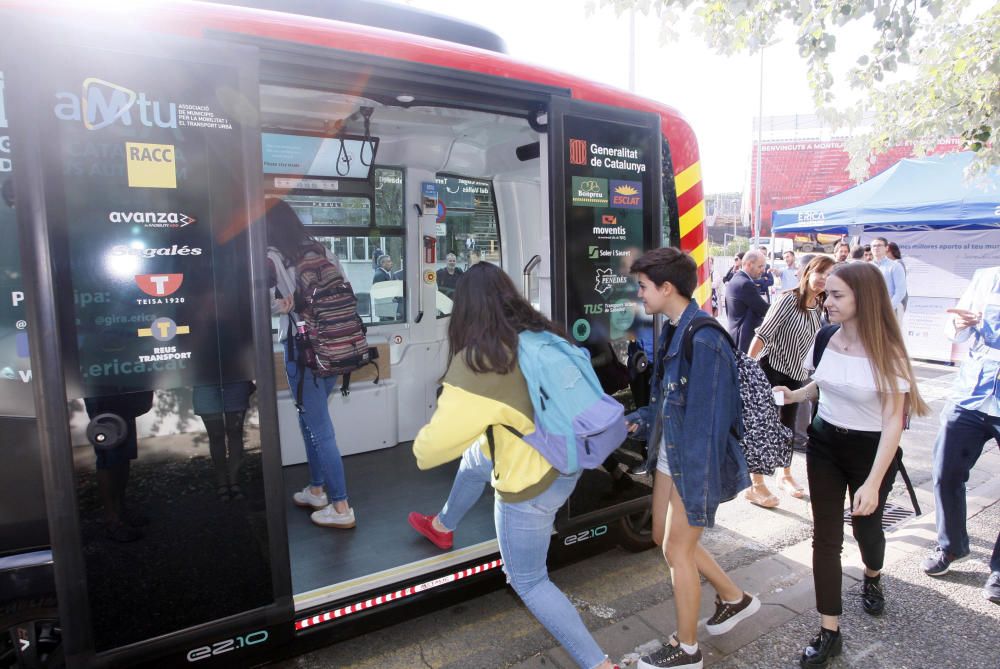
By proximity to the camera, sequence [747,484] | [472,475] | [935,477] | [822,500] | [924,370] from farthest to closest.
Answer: [924,370] < [935,477] < [472,475] < [822,500] < [747,484]

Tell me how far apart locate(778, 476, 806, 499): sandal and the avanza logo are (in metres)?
4.40

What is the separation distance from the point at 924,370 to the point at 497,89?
9.34 m

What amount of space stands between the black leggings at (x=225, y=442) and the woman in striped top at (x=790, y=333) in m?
3.44

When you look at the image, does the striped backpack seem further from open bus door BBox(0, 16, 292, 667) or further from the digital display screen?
the digital display screen

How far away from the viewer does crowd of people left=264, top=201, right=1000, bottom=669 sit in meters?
2.21

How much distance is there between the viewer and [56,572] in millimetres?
1975

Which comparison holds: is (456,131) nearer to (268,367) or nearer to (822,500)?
(268,367)

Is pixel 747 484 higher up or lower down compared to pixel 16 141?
lower down

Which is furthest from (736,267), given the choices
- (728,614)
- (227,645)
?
(227,645)

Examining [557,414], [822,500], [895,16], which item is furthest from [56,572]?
[895,16]

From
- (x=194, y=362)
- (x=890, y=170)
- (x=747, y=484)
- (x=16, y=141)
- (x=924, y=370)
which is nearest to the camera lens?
(x=16, y=141)

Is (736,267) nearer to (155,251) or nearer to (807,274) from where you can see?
(807,274)

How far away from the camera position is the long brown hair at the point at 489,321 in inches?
84.0

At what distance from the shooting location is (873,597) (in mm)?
3117
